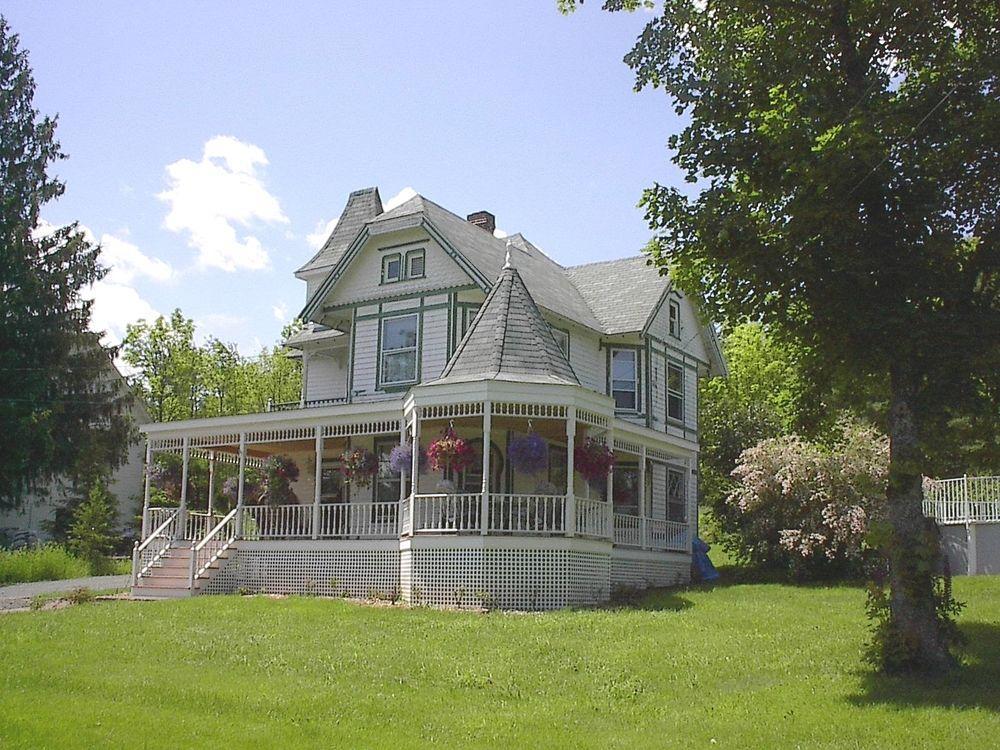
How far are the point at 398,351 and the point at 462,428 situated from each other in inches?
136

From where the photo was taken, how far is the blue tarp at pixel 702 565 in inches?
1074

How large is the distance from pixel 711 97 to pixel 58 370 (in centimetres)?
3136

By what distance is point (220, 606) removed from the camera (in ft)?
65.0

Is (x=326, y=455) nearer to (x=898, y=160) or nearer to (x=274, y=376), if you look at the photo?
(x=898, y=160)

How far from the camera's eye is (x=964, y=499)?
80.8 ft

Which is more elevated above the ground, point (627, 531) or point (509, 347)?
point (509, 347)

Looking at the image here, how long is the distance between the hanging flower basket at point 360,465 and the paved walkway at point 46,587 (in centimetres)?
659

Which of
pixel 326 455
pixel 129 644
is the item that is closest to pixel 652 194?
pixel 129 644

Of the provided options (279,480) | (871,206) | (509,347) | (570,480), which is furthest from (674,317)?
(871,206)

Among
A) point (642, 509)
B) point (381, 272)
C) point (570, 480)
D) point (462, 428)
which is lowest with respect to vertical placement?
point (642, 509)

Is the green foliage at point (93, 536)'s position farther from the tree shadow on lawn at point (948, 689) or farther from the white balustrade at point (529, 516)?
the tree shadow on lawn at point (948, 689)

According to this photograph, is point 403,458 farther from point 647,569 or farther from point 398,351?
point 647,569

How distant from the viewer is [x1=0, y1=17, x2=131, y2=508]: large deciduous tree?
36.9 meters

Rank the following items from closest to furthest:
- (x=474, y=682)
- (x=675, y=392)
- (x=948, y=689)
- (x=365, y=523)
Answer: (x=948, y=689) → (x=474, y=682) → (x=365, y=523) → (x=675, y=392)
